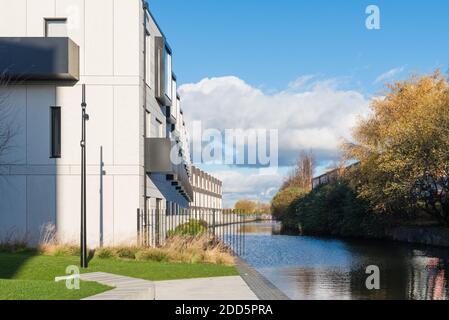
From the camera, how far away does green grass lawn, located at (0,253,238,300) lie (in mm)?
12398

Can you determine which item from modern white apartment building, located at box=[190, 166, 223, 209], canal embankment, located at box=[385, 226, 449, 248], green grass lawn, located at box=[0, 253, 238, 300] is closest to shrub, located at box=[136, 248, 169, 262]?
green grass lawn, located at box=[0, 253, 238, 300]

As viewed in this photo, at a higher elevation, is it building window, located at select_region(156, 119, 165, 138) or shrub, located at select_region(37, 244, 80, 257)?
building window, located at select_region(156, 119, 165, 138)

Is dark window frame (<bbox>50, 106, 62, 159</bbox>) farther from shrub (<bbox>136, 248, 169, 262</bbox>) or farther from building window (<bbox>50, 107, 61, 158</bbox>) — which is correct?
shrub (<bbox>136, 248, 169, 262</bbox>)

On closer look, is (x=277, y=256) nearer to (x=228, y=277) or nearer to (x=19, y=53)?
(x=228, y=277)

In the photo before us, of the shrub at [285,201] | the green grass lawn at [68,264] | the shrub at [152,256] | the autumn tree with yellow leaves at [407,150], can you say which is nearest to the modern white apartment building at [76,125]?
the shrub at [152,256]

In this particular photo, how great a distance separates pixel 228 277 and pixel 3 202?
1213 cm

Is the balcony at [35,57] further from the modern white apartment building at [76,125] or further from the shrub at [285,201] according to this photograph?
the shrub at [285,201]

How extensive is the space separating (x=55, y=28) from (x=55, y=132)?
14.6 ft

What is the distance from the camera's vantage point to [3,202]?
23.9 metres

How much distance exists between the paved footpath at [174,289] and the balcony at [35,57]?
10496mm

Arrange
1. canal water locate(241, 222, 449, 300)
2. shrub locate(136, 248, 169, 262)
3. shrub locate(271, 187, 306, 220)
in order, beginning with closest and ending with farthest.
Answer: canal water locate(241, 222, 449, 300) < shrub locate(136, 248, 169, 262) < shrub locate(271, 187, 306, 220)

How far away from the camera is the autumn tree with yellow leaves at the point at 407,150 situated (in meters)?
33.5

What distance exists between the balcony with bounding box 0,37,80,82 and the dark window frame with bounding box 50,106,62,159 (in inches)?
66.5

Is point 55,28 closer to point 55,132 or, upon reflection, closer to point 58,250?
point 55,132
